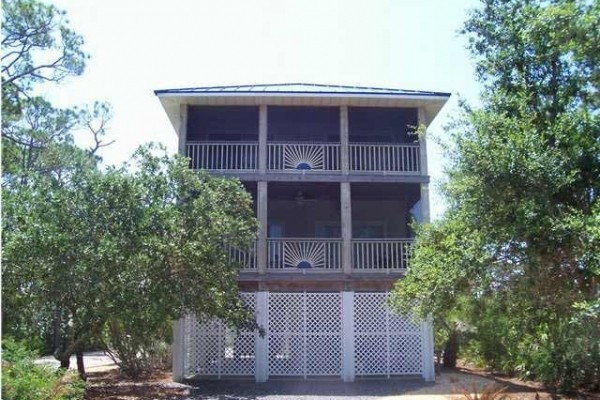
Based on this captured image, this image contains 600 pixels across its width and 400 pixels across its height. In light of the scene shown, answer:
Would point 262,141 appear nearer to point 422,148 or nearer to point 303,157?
point 303,157

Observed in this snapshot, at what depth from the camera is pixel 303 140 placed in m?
19.2

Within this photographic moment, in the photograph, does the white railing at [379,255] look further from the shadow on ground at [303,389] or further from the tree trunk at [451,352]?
the tree trunk at [451,352]

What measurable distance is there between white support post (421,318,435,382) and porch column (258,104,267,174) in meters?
6.02

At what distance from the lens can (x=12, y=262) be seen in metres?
11.4

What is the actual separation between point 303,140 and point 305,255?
171 inches

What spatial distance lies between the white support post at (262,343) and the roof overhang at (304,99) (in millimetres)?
5402

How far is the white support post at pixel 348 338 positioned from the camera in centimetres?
1568

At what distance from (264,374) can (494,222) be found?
8.81m

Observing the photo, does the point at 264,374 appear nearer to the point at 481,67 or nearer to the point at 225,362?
the point at 225,362

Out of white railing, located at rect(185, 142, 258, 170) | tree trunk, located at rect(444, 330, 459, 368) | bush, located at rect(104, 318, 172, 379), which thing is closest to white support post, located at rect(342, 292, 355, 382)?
bush, located at rect(104, 318, 172, 379)

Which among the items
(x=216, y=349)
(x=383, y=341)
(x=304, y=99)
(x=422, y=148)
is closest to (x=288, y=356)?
(x=216, y=349)

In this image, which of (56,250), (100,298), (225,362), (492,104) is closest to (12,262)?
(56,250)

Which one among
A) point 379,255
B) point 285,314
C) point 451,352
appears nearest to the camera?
point 285,314

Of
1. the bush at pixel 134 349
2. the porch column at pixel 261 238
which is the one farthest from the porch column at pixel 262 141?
the bush at pixel 134 349
